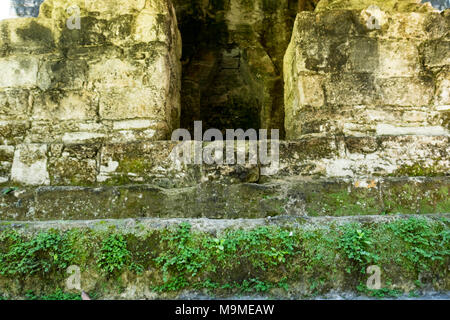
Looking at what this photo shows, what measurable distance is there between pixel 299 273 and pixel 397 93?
203cm

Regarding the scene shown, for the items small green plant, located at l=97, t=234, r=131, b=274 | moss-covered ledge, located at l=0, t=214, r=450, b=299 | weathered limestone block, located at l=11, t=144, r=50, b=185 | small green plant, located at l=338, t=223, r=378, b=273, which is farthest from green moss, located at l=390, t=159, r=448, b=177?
weathered limestone block, located at l=11, t=144, r=50, b=185

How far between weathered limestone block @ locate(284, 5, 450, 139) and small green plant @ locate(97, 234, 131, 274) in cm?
185

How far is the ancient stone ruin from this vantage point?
1.94 meters

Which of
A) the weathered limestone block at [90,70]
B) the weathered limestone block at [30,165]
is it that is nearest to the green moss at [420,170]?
the weathered limestone block at [90,70]

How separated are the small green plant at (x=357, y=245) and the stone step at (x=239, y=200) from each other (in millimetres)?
588

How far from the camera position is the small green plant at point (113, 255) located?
6.26 ft

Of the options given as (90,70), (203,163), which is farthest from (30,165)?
(203,163)

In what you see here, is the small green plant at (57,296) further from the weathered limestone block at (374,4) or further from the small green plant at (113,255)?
the weathered limestone block at (374,4)

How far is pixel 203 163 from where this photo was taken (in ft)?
9.33

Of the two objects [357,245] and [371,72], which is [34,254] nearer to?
[357,245]

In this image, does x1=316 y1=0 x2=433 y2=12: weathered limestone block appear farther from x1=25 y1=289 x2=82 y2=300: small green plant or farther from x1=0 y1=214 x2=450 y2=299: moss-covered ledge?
x1=25 y1=289 x2=82 y2=300: small green plant

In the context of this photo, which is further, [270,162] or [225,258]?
[270,162]

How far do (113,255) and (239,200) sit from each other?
1031 millimetres

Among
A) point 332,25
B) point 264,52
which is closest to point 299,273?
point 332,25
